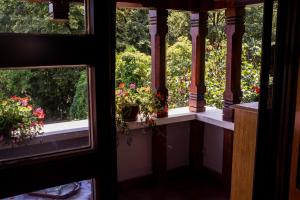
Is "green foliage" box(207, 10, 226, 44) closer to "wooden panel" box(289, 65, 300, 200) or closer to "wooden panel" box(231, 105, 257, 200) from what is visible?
"wooden panel" box(231, 105, 257, 200)

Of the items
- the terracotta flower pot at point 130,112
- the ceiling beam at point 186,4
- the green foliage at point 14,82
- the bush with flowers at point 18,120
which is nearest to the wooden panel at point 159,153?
the terracotta flower pot at point 130,112

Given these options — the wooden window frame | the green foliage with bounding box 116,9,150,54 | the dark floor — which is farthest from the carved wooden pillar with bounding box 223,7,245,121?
the wooden window frame

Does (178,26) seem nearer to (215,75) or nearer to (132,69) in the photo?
(215,75)

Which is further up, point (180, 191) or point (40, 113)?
point (40, 113)

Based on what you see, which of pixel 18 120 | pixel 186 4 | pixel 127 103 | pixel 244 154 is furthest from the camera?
pixel 186 4

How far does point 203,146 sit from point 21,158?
279 cm

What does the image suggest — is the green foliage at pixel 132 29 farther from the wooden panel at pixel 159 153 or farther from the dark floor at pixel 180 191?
the dark floor at pixel 180 191

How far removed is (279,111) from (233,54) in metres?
1.78

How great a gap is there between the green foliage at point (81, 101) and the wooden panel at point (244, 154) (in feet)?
3.61

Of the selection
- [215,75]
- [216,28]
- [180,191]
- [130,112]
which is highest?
[216,28]

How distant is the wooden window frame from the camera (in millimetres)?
900

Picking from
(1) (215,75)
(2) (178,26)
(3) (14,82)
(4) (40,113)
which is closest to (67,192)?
(4) (40,113)

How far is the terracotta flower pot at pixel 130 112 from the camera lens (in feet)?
9.76

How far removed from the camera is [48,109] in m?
1.08
